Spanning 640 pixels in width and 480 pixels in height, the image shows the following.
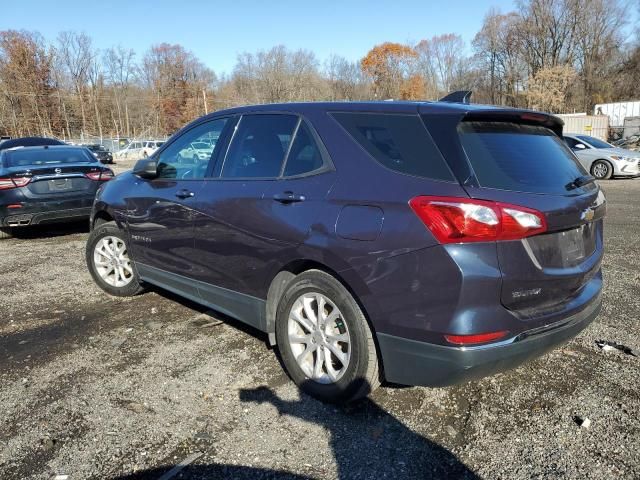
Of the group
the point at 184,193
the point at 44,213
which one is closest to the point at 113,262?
the point at 184,193

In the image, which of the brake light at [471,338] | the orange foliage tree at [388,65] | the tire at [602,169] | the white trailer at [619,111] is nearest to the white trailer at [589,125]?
the white trailer at [619,111]

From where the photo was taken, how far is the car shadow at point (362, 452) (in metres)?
2.37

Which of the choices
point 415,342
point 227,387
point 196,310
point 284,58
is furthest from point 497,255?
point 284,58

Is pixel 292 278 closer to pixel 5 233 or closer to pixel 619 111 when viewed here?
pixel 5 233

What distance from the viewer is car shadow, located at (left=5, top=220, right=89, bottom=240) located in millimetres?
8484

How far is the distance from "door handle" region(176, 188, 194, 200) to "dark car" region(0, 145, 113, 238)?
4587 millimetres

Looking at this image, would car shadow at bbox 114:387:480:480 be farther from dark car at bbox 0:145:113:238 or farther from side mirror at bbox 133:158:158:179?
dark car at bbox 0:145:113:238

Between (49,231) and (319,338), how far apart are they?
7695 mm

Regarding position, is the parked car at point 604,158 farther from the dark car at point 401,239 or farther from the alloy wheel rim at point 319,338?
the alloy wheel rim at point 319,338

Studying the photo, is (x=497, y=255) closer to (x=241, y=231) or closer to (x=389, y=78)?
(x=241, y=231)

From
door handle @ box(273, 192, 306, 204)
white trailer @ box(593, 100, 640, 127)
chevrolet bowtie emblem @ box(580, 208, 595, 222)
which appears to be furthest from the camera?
white trailer @ box(593, 100, 640, 127)

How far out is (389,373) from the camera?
8.73ft

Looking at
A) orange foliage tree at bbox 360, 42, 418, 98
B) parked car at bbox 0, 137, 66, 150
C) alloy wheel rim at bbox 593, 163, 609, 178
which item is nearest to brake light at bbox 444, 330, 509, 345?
parked car at bbox 0, 137, 66, 150

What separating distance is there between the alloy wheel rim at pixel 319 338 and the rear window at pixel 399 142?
2.82ft
